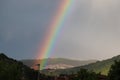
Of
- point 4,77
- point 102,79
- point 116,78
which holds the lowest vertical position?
point 116,78

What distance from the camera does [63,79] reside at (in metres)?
171

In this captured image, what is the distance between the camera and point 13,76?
3430 inches

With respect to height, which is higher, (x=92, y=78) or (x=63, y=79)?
(x=63, y=79)

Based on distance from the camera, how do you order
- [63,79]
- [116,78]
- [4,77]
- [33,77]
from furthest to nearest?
[33,77] < [63,79] < [4,77] < [116,78]

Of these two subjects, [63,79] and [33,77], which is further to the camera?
[33,77]

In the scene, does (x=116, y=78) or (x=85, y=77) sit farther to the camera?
(x=85, y=77)

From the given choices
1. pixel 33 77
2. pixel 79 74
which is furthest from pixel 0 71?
pixel 33 77

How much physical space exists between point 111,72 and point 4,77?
1188 inches

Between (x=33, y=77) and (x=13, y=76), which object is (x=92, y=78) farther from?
(x=33, y=77)

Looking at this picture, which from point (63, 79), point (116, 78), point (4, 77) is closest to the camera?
point (116, 78)

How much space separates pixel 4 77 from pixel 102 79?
96.8m

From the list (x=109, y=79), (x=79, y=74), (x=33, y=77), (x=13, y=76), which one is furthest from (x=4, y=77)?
(x=33, y=77)

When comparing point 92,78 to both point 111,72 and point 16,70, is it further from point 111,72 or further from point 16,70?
point 16,70

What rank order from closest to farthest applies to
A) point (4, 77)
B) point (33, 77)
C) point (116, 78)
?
point (116, 78)
point (4, 77)
point (33, 77)
